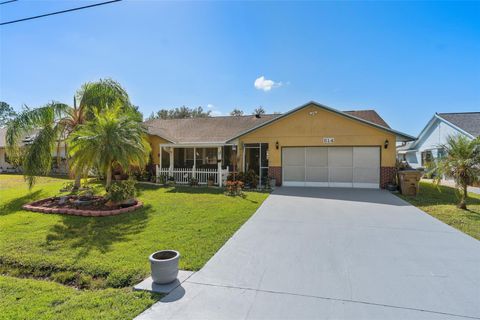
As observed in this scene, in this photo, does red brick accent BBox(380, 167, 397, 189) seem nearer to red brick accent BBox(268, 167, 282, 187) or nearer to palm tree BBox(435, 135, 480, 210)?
palm tree BBox(435, 135, 480, 210)

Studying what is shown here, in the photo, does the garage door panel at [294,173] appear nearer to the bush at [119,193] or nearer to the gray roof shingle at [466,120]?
the bush at [119,193]

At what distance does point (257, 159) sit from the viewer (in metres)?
16.4

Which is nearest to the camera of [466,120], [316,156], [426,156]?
[316,156]

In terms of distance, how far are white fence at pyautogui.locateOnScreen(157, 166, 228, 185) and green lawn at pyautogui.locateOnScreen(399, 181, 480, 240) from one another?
951 centimetres

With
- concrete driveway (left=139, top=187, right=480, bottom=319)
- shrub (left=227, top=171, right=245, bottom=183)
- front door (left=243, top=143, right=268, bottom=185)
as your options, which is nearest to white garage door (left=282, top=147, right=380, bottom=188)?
front door (left=243, top=143, right=268, bottom=185)

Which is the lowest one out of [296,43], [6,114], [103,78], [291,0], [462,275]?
[462,275]

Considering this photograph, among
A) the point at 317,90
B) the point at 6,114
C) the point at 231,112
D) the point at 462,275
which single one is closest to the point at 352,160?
the point at 317,90

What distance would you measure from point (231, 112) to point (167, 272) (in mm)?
50902

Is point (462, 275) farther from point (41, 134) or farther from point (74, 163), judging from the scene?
point (41, 134)

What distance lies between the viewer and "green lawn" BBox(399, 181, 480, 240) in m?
7.44

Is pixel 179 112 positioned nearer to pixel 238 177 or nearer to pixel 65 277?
pixel 238 177

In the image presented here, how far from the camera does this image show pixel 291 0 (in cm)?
847

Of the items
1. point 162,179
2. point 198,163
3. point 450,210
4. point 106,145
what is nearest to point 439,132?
point 450,210

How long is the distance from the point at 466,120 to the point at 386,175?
12.5 m
